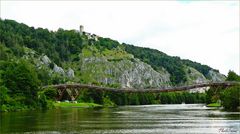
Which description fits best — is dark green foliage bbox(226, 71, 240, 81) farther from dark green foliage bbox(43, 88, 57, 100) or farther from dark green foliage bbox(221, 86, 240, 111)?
dark green foliage bbox(43, 88, 57, 100)

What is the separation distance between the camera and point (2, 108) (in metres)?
127

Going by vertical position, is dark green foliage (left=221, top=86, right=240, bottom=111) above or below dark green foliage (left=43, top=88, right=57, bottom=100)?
below

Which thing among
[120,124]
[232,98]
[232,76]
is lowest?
[120,124]

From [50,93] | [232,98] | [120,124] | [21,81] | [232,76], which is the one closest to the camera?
[120,124]

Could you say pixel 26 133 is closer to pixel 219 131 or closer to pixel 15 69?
pixel 219 131

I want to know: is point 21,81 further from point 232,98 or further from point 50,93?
point 232,98

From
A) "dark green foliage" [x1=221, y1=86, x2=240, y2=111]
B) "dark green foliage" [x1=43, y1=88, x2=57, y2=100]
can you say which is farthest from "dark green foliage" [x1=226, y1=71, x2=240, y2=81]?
"dark green foliage" [x1=43, y1=88, x2=57, y2=100]

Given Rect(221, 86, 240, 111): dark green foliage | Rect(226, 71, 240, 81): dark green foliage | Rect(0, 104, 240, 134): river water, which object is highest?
Answer: Rect(226, 71, 240, 81): dark green foliage

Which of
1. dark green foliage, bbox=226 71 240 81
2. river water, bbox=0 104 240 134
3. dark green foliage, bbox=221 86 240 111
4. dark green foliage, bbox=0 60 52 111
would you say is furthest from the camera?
→ dark green foliage, bbox=226 71 240 81

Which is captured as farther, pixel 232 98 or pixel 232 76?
pixel 232 76

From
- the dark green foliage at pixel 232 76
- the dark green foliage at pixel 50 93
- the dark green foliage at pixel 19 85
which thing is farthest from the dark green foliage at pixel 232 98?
the dark green foliage at pixel 50 93

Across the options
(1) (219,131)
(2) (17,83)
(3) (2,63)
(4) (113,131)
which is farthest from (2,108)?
(1) (219,131)

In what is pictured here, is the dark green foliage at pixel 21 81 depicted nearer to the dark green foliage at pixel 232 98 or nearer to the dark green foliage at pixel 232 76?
the dark green foliage at pixel 232 98

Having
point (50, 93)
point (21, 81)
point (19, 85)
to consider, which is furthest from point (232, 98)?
point (50, 93)
